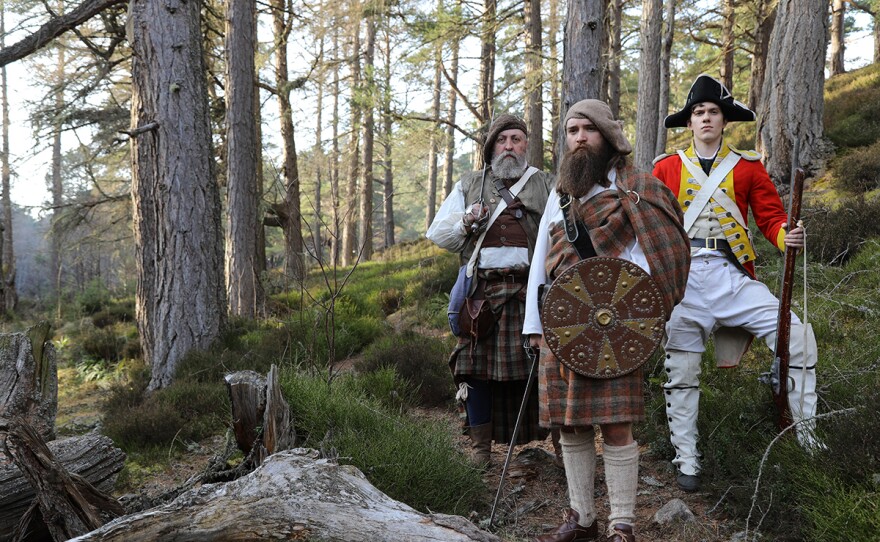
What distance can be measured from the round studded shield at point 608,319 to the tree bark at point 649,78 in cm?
895

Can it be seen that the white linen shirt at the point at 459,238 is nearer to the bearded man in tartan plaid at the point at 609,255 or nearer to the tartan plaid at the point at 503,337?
the tartan plaid at the point at 503,337

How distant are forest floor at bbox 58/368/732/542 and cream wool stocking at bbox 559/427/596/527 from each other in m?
0.34

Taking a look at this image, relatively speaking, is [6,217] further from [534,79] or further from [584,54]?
[584,54]

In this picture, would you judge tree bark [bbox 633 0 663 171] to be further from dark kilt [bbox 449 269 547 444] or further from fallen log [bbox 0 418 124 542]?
fallen log [bbox 0 418 124 542]

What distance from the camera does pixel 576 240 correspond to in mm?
2992

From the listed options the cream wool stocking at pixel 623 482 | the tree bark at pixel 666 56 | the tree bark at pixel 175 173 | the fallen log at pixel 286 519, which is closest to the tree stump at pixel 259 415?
the fallen log at pixel 286 519

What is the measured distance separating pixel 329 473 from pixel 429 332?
5093 mm

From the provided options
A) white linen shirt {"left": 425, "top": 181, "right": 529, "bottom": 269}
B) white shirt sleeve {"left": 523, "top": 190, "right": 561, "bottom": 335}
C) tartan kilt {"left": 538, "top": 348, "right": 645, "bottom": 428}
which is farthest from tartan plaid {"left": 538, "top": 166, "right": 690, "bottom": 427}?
white linen shirt {"left": 425, "top": 181, "right": 529, "bottom": 269}

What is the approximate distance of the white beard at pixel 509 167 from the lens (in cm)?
388

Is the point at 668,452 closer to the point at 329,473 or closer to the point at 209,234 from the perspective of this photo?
the point at 329,473

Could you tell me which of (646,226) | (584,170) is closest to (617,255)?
(646,226)

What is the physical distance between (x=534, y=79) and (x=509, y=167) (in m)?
7.65

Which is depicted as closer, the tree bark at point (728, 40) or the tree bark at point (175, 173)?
the tree bark at point (175, 173)

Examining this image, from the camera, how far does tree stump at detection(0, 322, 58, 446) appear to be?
3740mm
